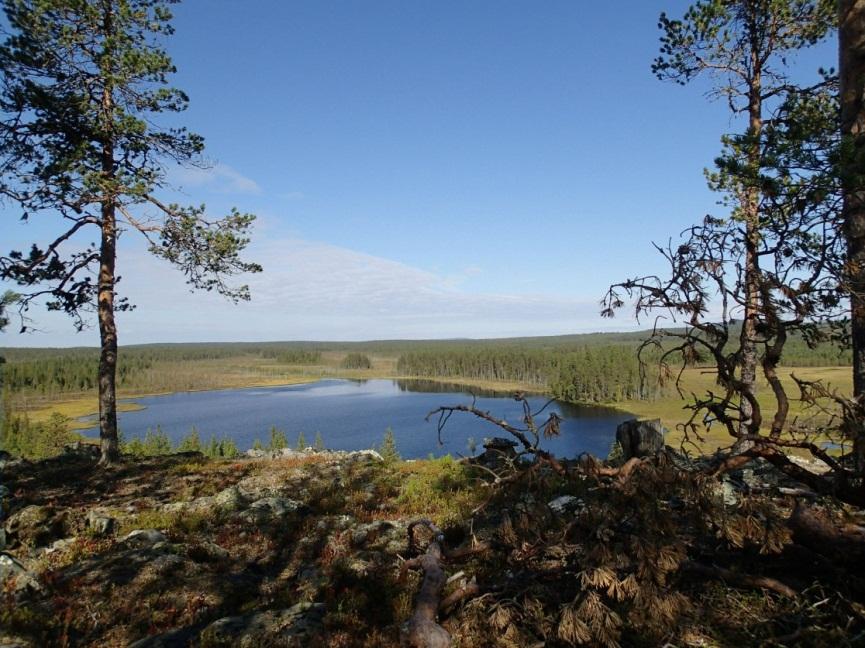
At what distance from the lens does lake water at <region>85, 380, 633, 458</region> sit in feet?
210

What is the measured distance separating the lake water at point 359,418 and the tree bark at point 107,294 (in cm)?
3174

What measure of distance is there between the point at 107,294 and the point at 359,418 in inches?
3092

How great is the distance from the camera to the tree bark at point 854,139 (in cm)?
605

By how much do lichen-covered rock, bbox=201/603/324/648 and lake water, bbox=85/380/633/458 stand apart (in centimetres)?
3645

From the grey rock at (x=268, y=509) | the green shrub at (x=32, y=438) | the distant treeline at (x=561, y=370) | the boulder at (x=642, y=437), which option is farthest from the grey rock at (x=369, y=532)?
the distant treeline at (x=561, y=370)

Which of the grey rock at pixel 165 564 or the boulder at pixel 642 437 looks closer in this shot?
the grey rock at pixel 165 564

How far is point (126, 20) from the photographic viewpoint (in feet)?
42.8

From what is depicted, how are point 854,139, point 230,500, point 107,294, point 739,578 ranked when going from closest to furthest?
point 739,578
point 854,139
point 230,500
point 107,294

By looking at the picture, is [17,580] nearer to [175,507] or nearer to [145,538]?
[145,538]

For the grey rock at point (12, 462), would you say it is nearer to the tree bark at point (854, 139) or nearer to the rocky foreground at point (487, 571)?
the rocky foreground at point (487, 571)

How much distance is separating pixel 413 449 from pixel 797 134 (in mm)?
57642

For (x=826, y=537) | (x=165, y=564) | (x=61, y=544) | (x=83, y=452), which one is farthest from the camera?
(x=83, y=452)

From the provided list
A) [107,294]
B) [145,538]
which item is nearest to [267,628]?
[145,538]

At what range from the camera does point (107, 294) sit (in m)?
A: 13.7
